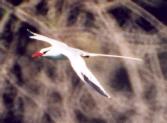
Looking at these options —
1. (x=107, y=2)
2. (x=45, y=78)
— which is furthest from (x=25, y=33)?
(x=107, y=2)

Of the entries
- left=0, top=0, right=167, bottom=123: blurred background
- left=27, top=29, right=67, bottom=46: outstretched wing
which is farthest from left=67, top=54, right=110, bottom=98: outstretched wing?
left=0, top=0, right=167, bottom=123: blurred background

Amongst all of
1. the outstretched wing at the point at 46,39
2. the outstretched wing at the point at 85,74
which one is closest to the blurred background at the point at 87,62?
the outstretched wing at the point at 46,39

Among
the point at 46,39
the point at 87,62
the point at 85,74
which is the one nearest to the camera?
the point at 85,74

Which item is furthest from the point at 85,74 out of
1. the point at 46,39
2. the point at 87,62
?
the point at 87,62

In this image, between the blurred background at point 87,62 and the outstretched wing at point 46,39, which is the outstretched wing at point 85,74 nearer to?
the outstretched wing at point 46,39

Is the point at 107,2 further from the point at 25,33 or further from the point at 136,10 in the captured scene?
the point at 25,33

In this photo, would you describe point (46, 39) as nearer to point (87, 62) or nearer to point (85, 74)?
point (87, 62)
